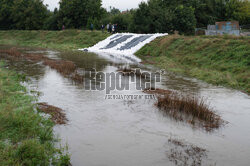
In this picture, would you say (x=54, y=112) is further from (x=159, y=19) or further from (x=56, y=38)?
(x=56, y=38)

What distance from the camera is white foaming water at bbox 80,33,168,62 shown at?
3192cm

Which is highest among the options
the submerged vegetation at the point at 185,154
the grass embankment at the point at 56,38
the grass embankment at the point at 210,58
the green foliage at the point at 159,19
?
the green foliage at the point at 159,19

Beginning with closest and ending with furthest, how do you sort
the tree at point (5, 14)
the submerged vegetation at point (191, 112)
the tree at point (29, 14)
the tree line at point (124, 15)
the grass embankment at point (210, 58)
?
1. the submerged vegetation at point (191, 112)
2. the grass embankment at point (210, 58)
3. the tree line at point (124, 15)
4. the tree at point (29, 14)
5. the tree at point (5, 14)

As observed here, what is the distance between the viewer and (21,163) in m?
5.43

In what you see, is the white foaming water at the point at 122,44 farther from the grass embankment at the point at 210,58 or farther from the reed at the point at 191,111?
the reed at the point at 191,111

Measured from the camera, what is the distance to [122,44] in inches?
1375

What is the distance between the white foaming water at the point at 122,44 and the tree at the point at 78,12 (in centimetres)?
1753

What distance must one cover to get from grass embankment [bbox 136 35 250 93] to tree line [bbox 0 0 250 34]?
46.3ft

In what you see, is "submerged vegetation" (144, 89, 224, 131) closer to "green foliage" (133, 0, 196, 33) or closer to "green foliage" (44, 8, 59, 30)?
"green foliage" (133, 0, 196, 33)

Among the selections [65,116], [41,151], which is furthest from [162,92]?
[41,151]

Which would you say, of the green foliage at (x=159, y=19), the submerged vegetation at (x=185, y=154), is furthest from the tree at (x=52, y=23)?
the submerged vegetation at (x=185, y=154)

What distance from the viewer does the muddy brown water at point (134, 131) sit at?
6410 mm

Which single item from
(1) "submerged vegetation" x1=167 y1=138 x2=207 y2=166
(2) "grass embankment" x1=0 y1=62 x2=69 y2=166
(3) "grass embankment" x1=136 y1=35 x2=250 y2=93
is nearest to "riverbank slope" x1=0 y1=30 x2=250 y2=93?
(3) "grass embankment" x1=136 y1=35 x2=250 y2=93

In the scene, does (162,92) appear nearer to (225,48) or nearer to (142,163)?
(142,163)
